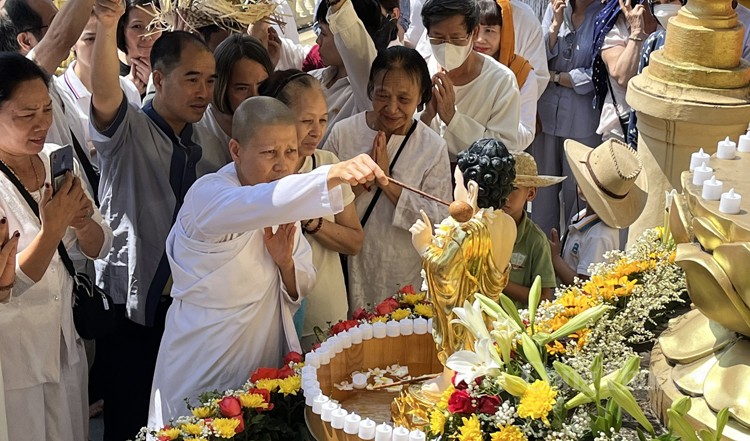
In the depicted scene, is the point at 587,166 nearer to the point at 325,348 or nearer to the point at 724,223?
the point at 325,348

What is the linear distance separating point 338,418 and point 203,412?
0.53 m

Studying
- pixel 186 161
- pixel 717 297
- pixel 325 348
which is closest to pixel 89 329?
pixel 186 161

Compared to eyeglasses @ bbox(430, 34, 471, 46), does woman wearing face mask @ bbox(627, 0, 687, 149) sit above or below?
below

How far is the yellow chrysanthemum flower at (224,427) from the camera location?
3.00 metres

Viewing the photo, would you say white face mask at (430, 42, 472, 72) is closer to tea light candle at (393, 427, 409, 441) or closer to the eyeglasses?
the eyeglasses

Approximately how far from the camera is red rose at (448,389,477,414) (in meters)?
2.61

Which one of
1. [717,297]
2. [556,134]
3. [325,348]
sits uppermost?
[717,297]

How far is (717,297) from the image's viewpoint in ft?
7.44

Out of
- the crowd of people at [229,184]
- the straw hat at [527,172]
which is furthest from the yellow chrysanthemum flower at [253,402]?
the straw hat at [527,172]

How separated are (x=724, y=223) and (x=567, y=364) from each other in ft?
2.18

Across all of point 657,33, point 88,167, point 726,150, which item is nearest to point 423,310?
point 726,150

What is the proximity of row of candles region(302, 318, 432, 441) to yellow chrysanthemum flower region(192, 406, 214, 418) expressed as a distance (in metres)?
0.32

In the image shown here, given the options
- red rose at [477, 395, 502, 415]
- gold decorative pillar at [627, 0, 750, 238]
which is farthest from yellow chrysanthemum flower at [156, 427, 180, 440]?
gold decorative pillar at [627, 0, 750, 238]

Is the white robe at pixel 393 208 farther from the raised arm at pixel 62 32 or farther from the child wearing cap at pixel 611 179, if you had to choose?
the raised arm at pixel 62 32
